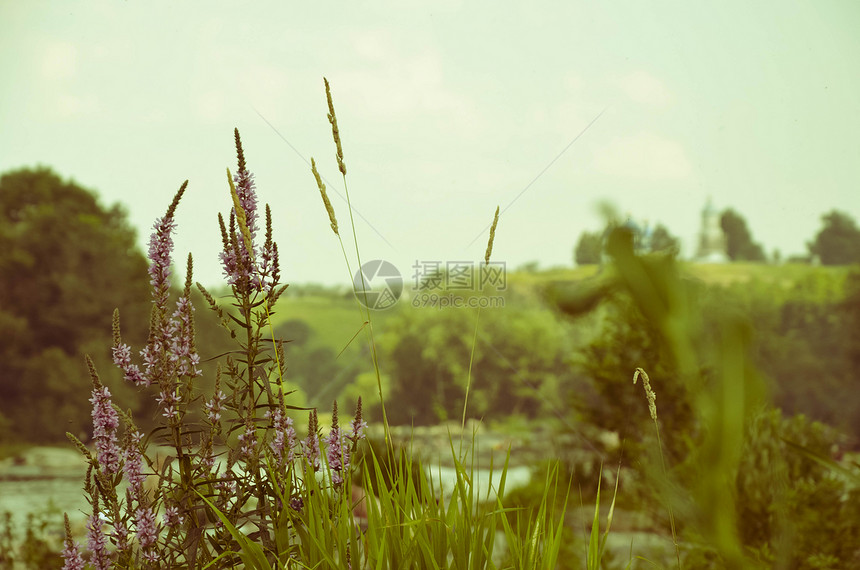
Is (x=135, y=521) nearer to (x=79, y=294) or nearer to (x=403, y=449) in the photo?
(x=403, y=449)

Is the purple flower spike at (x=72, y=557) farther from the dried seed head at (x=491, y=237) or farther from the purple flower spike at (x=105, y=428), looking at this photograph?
the dried seed head at (x=491, y=237)

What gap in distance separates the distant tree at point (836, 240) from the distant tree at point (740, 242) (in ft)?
3.47

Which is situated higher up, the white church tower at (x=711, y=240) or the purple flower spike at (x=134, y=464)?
the white church tower at (x=711, y=240)

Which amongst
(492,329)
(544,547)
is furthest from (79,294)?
(544,547)

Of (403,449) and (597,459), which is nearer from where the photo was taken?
(403,449)

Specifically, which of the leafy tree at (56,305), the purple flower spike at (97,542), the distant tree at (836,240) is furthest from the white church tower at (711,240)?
the purple flower spike at (97,542)

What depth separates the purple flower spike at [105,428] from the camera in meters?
2.12

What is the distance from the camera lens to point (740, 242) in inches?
578

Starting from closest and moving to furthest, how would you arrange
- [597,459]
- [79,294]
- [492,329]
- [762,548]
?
1. [762,548]
2. [597,459]
3. [79,294]
4. [492,329]

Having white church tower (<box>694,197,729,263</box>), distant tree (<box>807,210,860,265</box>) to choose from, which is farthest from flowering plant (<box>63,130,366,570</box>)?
distant tree (<box>807,210,860,265</box>)

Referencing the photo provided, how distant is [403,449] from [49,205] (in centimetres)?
1370

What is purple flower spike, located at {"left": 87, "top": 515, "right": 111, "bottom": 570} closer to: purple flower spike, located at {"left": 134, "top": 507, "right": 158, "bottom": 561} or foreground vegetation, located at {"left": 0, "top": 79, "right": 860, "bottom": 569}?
foreground vegetation, located at {"left": 0, "top": 79, "right": 860, "bottom": 569}

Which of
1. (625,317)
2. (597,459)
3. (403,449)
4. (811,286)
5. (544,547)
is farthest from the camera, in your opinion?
(811,286)

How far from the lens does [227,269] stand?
7.11 feet
